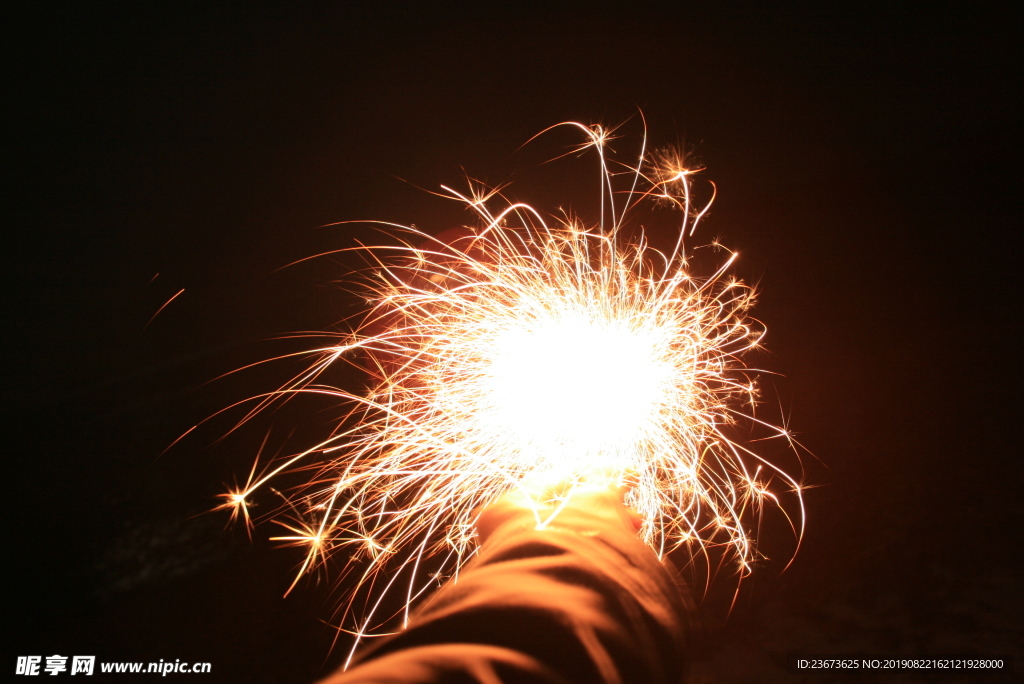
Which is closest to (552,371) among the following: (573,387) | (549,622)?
(573,387)

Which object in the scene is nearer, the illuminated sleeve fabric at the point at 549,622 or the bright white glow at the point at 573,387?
the illuminated sleeve fabric at the point at 549,622

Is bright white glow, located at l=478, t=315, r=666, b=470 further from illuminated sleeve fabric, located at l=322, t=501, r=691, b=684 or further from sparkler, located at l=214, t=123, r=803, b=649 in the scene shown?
illuminated sleeve fabric, located at l=322, t=501, r=691, b=684

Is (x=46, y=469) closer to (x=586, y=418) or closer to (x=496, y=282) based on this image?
(x=496, y=282)

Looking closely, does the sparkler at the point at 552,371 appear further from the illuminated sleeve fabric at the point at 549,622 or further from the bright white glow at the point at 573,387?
the illuminated sleeve fabric at the point at 549,622

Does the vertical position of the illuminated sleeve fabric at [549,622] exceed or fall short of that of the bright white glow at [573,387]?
it falls short

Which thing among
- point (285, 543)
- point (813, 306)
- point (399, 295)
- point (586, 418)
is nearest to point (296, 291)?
point (399, 295)

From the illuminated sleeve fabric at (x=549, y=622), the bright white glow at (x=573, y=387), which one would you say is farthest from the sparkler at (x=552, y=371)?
the illuminated sleeve fabric at (x=549, y=622)

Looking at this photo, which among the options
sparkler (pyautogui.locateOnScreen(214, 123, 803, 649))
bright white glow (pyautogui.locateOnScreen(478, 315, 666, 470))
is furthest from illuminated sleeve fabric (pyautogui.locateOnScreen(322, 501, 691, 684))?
bright white glow (pyautogui.locateOnScreen(478, 315, 666, 470))
